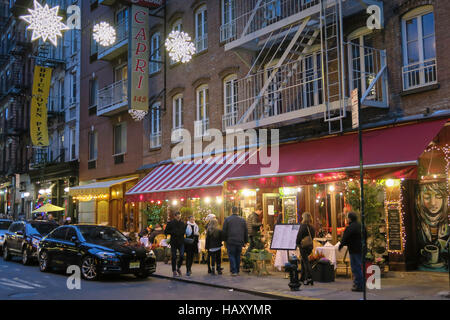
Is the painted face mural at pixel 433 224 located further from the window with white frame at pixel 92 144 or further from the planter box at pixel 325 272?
the window with white frame at pixel 92 144

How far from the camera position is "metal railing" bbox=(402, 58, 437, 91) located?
1217 centimetres

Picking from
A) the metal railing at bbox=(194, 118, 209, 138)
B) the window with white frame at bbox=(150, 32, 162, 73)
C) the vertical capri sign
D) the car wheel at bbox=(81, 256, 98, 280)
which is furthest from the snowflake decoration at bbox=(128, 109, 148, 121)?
the car wheel at bbox=(81, 256, 98, 280)

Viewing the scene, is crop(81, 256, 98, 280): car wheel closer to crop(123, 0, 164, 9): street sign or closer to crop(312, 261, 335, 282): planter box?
crop(312, 261, 335, 282): planter box

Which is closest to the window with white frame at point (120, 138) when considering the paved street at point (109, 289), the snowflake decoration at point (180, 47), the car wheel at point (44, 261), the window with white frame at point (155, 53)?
the window with white frame at point (155, 53)

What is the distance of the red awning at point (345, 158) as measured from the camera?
10883 millimetres

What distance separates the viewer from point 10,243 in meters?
18.5

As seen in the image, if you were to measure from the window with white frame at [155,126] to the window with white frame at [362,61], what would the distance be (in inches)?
416

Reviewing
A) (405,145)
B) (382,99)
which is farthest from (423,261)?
(382,99)

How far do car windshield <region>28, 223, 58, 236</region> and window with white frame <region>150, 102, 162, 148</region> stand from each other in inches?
239

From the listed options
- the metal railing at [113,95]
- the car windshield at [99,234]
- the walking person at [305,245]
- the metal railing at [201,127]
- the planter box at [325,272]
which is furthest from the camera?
the metal railing at [113,95]

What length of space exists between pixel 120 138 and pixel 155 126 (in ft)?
12.0
